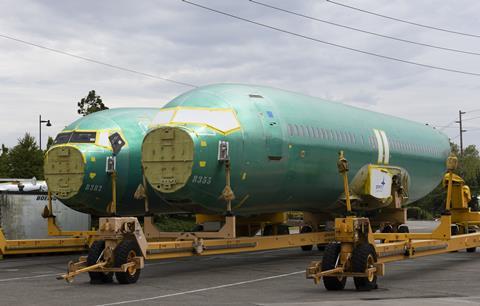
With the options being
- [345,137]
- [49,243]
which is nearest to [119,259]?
[49,243]

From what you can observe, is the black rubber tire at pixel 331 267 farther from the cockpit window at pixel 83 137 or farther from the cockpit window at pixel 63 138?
the cockpit window at pixel 63 138

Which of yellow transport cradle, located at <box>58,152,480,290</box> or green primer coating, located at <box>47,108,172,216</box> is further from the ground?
green primer coating, located at <box>47,108,172,216</box>

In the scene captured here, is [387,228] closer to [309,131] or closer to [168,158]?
[309,131]

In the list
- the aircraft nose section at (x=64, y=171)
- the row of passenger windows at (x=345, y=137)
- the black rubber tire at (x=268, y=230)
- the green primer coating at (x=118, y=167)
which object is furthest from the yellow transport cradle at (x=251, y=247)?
the aircraft nose section at (x=64, y=171)

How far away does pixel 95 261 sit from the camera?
1506cm

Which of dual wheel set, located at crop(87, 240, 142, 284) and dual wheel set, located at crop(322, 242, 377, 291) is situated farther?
dual wheel set, located at crop(87, 240, 142, 284)

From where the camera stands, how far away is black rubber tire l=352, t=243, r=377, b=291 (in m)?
13.6

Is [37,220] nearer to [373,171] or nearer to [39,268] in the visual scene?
[39,268]

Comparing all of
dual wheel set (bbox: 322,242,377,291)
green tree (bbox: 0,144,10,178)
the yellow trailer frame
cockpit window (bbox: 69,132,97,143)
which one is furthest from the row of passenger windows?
green tree (bbox: 0,144,10,178)

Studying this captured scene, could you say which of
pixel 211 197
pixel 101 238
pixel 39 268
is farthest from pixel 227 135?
pixel 39 268

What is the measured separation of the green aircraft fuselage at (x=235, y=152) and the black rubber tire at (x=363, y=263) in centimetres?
432

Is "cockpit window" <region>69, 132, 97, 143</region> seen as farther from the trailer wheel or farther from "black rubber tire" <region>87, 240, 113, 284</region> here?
the trailer wheel

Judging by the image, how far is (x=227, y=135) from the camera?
17125 millimetres

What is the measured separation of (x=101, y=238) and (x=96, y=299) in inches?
98.2
